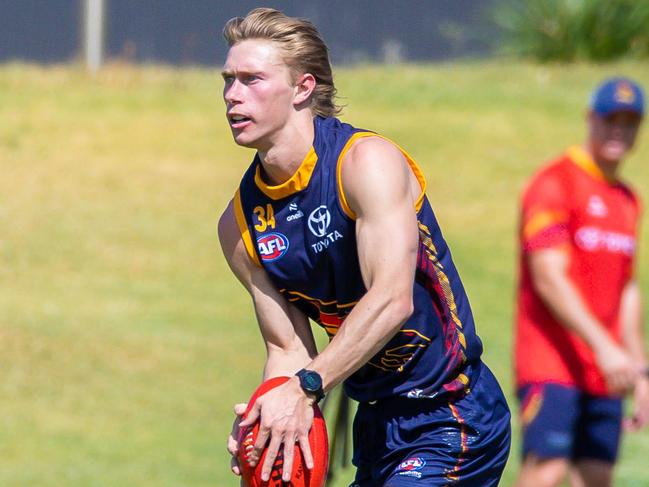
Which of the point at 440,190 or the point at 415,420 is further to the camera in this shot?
the point at 440,190

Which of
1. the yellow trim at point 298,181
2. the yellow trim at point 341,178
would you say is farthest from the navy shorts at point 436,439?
the yellow trim at point 298,181

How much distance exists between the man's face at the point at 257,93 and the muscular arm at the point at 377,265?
1.19 feet

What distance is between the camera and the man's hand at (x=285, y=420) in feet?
14.2

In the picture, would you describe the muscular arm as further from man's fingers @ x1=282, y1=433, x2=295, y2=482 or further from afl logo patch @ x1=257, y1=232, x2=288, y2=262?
afl logo patch @ x1=257, y1=232, x2=288, y2=262

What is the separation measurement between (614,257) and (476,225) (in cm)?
945

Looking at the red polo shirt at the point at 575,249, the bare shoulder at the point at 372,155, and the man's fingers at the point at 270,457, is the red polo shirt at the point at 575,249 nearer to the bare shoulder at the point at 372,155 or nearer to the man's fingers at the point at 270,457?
the bare shoulder at the point at 372,155

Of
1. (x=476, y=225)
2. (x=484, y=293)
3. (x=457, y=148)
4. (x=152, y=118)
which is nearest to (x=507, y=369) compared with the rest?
(x=484, y=293)

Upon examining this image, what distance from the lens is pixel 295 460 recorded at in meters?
4.45

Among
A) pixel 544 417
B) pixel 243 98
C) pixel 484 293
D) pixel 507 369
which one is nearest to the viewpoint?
pixel 243 98

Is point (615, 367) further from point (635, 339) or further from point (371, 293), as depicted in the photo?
point (371, 293)

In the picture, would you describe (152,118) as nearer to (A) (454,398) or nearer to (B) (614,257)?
(B) (614,257)

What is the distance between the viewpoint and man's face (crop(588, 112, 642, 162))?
6.59 meters

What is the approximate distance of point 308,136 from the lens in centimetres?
464

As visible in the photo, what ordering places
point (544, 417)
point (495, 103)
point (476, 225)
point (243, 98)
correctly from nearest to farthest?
point (243, 98)
point (544, 417)
point (476, 225)
point (495, 103)
